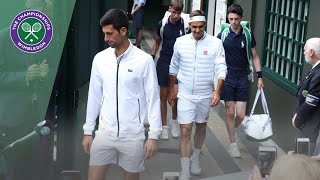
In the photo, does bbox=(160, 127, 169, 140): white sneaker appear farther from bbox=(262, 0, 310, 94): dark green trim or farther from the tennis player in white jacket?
the tennis player in white jacket

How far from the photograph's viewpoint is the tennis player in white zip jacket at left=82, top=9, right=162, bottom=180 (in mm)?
5418

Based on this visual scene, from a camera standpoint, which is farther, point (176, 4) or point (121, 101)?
point (176, 4)

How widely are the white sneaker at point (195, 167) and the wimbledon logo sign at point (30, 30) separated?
9.13ft

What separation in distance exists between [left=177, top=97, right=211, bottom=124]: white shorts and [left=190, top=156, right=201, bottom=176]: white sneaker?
0.56 metres

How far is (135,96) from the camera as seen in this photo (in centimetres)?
547

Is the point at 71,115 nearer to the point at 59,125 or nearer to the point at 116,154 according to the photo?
the point at 59,125

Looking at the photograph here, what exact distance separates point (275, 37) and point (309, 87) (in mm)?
3351

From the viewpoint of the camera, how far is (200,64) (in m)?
7.04

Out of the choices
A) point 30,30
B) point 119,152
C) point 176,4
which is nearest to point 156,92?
point 119,152

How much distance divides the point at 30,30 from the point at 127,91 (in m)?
0.91

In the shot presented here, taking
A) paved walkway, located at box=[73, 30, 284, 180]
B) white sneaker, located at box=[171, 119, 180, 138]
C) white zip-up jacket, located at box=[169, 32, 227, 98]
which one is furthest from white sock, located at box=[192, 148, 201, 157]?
white sneaker, located at box=[171, 119, 180, 138]

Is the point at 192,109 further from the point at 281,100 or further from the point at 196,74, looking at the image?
the point at 281,100

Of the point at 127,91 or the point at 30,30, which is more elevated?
the point at 30,30

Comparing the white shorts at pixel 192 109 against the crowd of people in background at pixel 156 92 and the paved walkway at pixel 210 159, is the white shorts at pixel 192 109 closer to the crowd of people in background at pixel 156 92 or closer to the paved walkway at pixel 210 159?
the crowd of people in background at pixel 156 92
